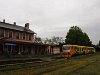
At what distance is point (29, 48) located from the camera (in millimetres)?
57938

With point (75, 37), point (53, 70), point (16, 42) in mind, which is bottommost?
point (53, 70)

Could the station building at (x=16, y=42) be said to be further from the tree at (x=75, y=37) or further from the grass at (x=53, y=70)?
the tree at (x=75, y=37)

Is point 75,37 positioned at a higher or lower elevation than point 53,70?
higher

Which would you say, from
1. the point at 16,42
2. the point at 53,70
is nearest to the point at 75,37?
the point at 16,42

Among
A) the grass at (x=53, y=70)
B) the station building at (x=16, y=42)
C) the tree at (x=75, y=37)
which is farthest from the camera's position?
the tree at (x=75, y=37)

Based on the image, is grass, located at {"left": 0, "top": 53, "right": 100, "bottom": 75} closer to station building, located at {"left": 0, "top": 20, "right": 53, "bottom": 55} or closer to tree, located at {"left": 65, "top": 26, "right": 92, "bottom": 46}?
station building, located at {"left": 0, "top": 20, "right": 53, "bottom": 55}

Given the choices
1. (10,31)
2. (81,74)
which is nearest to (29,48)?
(10,31)

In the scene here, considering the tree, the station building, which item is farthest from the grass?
the tree

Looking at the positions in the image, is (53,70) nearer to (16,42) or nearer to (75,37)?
(16,42)

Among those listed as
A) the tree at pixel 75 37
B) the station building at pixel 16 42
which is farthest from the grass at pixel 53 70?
the tree at pixel 75 37

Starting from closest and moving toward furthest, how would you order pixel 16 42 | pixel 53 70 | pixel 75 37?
pixel 53 70 → pixel 16 42 → pixel 75 37

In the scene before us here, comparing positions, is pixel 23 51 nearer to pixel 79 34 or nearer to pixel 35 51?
pixel 35 51

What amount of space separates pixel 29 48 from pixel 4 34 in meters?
9.57

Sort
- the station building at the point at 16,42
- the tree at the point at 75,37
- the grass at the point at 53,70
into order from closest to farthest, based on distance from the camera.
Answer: the grass at the point at 53,70 → the station building at the point at 16,42 → the tree at the point at 75,37
